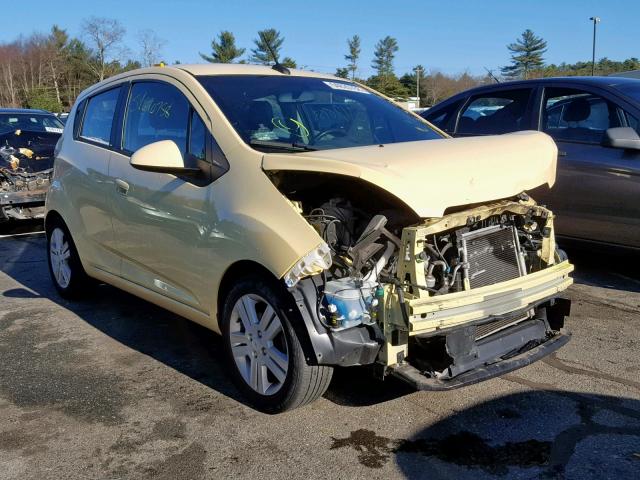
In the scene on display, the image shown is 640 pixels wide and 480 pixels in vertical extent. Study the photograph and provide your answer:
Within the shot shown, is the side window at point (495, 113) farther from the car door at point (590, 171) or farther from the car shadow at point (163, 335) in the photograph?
the car shadow at point (163, 335)

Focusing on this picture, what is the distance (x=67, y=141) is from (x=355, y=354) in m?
3.65

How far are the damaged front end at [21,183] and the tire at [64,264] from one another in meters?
3.46

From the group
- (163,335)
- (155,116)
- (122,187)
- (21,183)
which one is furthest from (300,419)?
(21,183)

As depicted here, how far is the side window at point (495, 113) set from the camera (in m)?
6.34

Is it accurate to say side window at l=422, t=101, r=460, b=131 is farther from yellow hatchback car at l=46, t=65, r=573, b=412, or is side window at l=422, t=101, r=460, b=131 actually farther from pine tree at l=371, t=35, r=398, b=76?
pine tree at l=371, t=35, r=398, b=76

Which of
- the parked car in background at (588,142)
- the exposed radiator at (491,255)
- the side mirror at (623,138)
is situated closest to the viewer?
the exposed radiator at (491,255)

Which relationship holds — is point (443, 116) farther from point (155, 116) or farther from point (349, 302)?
point (349, 302)

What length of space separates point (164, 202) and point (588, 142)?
3746mm

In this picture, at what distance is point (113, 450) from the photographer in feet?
10.8

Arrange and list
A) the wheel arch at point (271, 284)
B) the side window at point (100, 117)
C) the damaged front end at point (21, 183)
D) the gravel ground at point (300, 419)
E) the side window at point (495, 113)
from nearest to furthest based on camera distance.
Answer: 1. the gravel ground at point (300, 419)
2. the wheel arch at point (271, 284)
3. the side window at point (100, 117)
4. the side window at point (495, 113)
5. the damaged front end at point (21, 183)

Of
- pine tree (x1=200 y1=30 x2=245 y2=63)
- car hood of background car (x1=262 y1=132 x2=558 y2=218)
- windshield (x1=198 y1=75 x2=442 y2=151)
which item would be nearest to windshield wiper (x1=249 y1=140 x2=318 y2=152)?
windshield (x1=198 y1=75 x2=442 y2=151)

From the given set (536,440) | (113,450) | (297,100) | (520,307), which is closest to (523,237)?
(520,307)

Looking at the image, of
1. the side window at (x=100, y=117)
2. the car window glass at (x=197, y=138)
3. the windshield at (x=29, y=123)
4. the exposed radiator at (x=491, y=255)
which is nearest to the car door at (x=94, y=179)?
the side window at (x=100, y=117)

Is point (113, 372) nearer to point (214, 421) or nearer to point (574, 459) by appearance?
point (214, 421)
